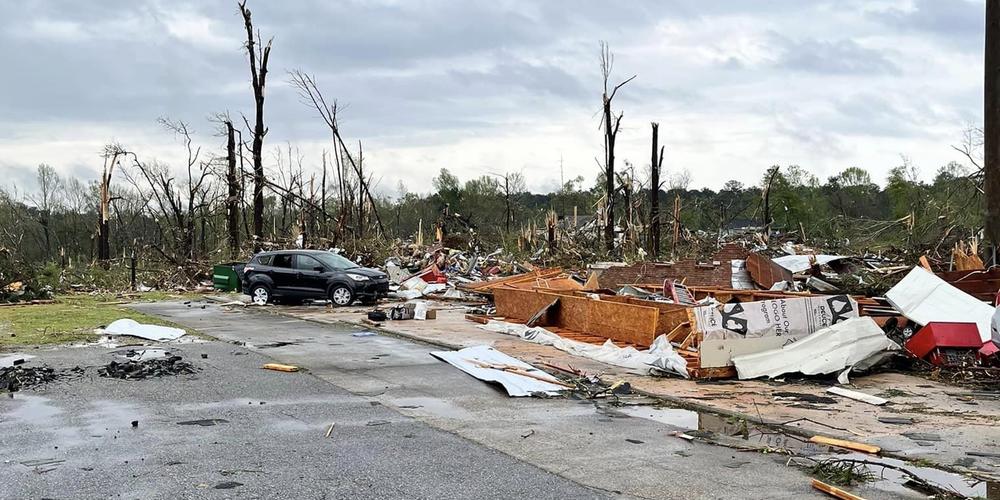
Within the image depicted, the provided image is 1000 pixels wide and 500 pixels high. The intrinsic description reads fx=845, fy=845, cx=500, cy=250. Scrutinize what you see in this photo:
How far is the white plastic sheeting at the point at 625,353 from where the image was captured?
1131 centimetres

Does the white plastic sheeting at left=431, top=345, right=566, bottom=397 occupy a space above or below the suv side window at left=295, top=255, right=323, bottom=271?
below

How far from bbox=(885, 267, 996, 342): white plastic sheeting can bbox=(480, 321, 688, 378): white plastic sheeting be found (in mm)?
3538

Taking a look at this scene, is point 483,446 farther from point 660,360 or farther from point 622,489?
point 660,360

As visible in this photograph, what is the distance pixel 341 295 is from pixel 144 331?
782 centimetres

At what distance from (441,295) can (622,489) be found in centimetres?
1976

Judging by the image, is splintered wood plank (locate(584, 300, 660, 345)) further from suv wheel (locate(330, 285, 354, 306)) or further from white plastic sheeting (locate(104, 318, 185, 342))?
suv wheel (locate(330, 285, 354, 306))

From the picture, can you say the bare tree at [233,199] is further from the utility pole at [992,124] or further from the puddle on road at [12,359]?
the utility pole at [992,124]

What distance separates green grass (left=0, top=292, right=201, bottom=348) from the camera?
50.1ft

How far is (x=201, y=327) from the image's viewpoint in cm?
1800

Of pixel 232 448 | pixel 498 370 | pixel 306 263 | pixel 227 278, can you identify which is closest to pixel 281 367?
pixel 498 370

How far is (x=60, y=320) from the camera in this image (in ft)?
61.8

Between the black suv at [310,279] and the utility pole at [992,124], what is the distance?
1484 centimetres

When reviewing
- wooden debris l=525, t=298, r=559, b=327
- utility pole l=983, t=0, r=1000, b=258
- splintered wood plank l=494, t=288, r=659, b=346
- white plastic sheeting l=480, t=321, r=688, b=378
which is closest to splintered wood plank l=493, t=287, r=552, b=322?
splintered wood plank l=494, t=288, r=659, b=346

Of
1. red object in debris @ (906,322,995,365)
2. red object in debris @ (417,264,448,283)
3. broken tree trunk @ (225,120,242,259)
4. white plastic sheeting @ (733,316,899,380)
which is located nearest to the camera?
white plastic sheeting @ (733,316,899,380)
